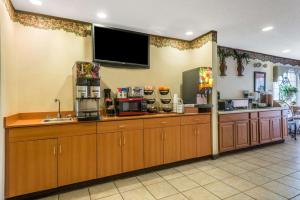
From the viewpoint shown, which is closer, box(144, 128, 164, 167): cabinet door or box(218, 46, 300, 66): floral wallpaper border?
box(144, 128, 164, 167): cabinet door

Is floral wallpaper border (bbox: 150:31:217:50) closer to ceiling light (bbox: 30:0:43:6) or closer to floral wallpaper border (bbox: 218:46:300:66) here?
floral wallpaper border (bbox: 218:46:300:66)

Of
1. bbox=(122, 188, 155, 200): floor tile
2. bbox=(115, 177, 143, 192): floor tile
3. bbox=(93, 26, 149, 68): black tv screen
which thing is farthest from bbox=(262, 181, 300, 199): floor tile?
bbox=(93, 26, 149, 68): black tv screen

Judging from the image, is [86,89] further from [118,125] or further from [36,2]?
[36,2]

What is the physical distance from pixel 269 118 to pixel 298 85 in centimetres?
351

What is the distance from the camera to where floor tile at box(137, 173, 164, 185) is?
2.70m

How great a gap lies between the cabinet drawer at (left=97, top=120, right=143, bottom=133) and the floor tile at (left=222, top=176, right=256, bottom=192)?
1613mm

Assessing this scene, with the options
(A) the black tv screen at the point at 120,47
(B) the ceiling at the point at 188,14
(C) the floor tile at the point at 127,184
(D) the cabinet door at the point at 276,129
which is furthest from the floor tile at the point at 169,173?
(D) the cabinet door at the point at 276,129

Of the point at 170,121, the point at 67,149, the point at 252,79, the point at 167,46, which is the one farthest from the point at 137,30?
the point at 252,79

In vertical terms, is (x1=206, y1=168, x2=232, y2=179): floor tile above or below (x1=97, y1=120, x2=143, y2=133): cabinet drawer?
below

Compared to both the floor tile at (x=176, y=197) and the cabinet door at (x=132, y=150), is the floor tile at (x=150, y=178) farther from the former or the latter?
the floor tile at (x=176, y=197)

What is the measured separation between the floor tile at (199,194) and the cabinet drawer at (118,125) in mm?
1217

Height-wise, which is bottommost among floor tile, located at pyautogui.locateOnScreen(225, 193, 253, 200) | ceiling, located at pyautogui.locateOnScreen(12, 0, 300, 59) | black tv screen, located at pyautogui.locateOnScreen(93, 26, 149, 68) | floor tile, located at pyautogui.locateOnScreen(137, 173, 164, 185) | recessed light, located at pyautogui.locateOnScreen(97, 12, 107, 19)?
floor tile, located at pyautogui.locateOnScreen(137, 173, 164, 185)

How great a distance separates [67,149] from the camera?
2424mm

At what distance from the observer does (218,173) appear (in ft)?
9.72
